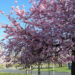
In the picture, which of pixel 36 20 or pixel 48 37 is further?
pixel 36 20

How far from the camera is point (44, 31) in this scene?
7.34 metres

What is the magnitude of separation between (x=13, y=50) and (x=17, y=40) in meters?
1.04

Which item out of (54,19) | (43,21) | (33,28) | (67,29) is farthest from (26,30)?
(67,29)

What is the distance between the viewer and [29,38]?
7527 mm

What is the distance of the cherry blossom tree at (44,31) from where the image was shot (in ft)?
23.8

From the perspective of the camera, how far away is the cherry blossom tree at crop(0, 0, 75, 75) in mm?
7254

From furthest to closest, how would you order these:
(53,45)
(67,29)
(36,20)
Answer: (36,20), (53,45), (67,29)

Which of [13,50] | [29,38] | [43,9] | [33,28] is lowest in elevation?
[13,50]

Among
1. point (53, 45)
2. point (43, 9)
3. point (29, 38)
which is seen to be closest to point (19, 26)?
point (29, 38)

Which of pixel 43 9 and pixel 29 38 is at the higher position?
pixel 43 9

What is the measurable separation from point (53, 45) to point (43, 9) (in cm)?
187

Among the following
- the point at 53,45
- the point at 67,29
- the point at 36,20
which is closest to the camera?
the point at 67,29

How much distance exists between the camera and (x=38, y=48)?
7.45 m

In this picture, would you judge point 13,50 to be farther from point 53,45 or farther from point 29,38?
point 53,45
